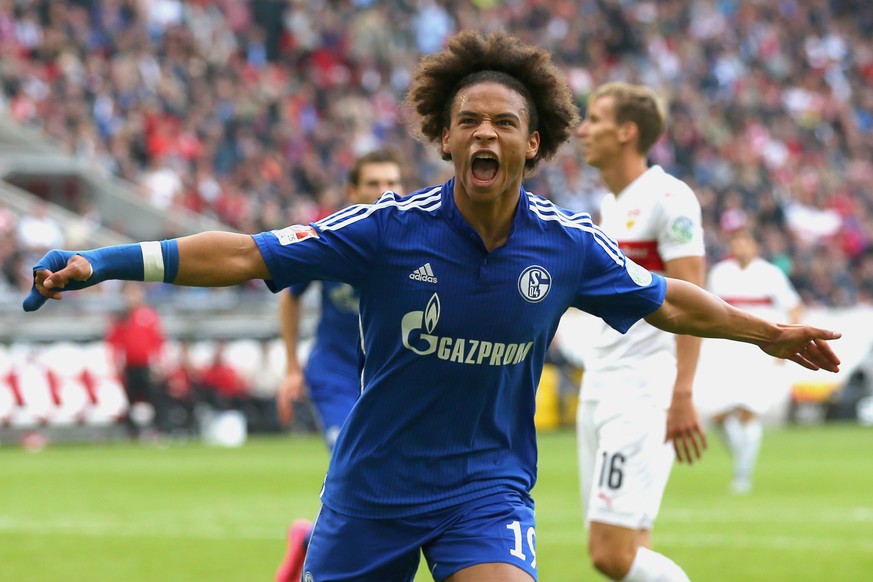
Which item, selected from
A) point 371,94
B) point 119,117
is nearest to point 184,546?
point 119,117

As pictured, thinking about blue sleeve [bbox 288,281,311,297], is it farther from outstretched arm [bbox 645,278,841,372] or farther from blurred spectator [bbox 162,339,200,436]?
blurred spectator [bbox 162,339,200,436]

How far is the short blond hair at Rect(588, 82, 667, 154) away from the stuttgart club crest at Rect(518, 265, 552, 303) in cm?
284

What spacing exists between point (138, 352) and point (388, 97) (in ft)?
40.9

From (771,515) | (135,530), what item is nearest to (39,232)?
(135,530)

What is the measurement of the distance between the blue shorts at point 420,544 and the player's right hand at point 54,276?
130 centimetres

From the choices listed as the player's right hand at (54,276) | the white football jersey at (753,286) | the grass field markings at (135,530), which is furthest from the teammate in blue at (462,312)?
the white football jersey at (753,286)

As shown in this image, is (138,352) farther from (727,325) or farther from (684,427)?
(727,325)

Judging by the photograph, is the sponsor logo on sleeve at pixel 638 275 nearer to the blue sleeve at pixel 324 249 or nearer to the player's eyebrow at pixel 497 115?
the player's eyebrow at pixel 497 115

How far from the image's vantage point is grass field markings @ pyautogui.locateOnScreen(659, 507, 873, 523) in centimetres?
1250

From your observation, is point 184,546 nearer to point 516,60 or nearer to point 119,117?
point 516,60

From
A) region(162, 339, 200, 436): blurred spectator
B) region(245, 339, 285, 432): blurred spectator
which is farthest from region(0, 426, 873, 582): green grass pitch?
region(245, 339, 285, 432): blurred spectator

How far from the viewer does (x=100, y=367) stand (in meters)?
21.2

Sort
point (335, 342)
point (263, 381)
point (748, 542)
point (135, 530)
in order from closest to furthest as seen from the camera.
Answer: point (335, 342) → point (748, 542) → point (135, 530) → point (263, 381)

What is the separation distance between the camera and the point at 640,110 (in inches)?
300
